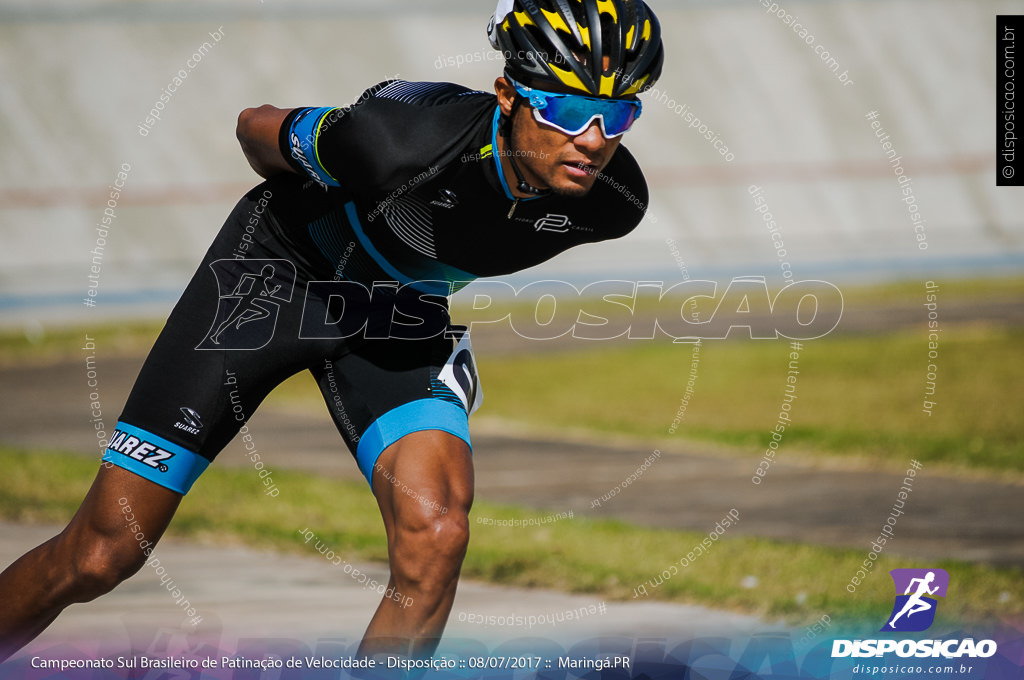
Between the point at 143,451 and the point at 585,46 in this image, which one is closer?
the point at 585,46

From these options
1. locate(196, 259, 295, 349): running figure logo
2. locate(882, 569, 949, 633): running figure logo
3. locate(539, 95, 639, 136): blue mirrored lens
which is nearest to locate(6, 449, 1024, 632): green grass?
locate(882, 569, 949, 633): running figure logo

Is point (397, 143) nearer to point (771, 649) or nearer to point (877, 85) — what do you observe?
point (771, 649)

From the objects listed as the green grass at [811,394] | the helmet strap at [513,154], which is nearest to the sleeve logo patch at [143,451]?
the helmet strap at [513,154]

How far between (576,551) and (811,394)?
5.32 metres

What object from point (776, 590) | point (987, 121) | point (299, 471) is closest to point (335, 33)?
point (987, 121)

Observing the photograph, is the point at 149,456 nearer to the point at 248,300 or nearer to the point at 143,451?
the point at 143,451

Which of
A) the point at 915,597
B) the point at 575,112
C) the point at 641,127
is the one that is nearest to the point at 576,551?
the point at 915,597

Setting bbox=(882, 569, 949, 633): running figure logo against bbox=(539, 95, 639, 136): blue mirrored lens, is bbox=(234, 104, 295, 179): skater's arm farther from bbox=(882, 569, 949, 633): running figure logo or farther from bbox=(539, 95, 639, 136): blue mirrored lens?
bbox=(882, 569, 949, 633): running figure logo

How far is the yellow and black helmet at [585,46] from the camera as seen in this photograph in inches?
136

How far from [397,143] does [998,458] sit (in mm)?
6067

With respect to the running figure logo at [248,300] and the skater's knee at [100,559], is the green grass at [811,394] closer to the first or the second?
the running figure logo at [248,300]

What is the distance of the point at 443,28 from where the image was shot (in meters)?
22.4

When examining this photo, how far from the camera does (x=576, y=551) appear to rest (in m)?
6.18

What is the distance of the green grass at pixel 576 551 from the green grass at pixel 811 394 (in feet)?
8.79
